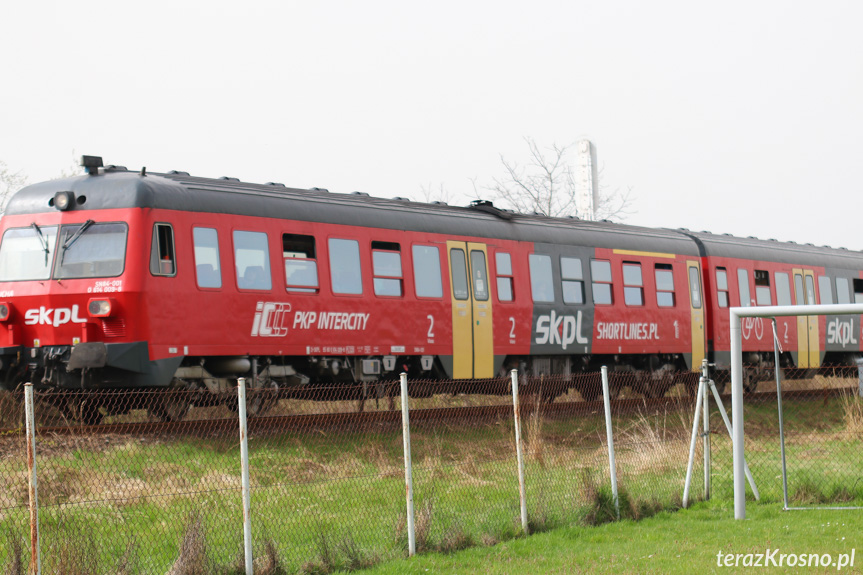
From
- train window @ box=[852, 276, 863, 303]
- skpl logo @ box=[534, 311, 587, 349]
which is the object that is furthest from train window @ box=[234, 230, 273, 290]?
train window @ box=[852, 276, 863, 303]

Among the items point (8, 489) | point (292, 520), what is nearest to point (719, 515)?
point (292, 520)

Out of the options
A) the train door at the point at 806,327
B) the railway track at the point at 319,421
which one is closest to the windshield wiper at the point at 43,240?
the railway track at the point at 319,421

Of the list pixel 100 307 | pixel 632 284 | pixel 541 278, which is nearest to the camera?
pixel 100 307

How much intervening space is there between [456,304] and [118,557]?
946 centimetres

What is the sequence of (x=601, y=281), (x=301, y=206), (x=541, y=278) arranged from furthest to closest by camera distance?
(x=601, y=281) → (x=541, y=278) → (x=301, y=206)

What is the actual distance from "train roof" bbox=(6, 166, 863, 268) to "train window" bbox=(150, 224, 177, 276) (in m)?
0.30

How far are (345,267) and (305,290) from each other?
2.74 ft

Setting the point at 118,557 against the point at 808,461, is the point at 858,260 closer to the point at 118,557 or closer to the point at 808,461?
the point at 808,461

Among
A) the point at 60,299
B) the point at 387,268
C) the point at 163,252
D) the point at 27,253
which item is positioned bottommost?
the point at 60,299

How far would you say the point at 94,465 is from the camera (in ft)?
35.1

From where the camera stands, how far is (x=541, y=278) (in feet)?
60.2

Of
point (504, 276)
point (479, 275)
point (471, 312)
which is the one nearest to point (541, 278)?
point (504, 276)
